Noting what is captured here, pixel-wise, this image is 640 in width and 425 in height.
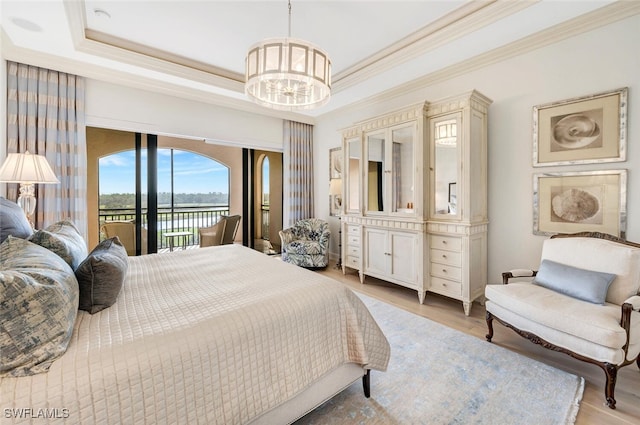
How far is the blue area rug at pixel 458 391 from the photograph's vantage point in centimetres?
155

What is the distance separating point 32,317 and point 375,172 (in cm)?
341

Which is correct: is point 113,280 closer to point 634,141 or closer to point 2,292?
point 2,292

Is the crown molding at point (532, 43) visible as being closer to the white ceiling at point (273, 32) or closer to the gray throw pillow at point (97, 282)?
the white ceiling at point (273, 32)

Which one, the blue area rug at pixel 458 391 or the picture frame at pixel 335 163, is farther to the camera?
the picture frame at pixel 335 163

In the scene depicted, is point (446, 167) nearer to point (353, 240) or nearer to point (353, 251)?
point (353, 240)

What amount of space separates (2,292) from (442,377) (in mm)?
2264

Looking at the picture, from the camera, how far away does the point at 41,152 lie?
3.14 meters

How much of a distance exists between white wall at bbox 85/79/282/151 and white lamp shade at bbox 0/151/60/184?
1.20 metres

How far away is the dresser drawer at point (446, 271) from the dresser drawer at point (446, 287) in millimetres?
54

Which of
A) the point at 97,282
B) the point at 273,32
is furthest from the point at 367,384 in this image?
the point at 273,32

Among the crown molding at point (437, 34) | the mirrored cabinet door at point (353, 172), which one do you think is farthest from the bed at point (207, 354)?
the crown molding at point (437, 34)

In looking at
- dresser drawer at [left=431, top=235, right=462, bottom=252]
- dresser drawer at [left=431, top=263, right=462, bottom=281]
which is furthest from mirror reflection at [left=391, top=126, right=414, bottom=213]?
dresser drawer at [left=431, top=263, right=462, bottom=281]

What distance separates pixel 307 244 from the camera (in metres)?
4.58

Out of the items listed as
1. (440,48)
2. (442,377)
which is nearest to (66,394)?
Answer: (442,377)
